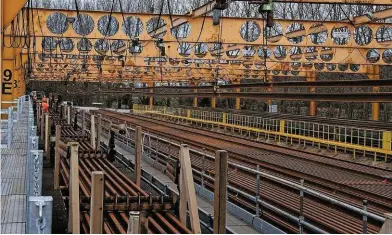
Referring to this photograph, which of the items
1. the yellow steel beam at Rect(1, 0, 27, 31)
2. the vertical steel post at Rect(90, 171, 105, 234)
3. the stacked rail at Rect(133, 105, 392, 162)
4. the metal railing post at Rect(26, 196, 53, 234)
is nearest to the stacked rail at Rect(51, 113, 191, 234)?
the vertical steel post at Rect(90, 171, 105, 234)

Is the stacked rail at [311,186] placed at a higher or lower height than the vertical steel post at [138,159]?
lower

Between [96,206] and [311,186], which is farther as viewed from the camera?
[311,186]

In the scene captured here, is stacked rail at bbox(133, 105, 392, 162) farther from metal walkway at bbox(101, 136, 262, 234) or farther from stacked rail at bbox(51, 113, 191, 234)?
stacked rail at bbox(51, 113, 191, 234)

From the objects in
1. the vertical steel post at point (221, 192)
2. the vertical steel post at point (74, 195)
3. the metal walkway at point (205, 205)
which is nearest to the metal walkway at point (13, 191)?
the vertical steel post at point (74, 195)

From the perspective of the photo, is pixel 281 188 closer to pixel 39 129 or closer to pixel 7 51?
pixel 39 129

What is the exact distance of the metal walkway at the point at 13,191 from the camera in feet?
13.5

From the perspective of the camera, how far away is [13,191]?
5285 mm

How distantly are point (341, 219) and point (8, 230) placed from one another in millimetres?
5891

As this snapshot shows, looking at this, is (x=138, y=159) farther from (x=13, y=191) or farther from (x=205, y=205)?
(x=13, y=191)

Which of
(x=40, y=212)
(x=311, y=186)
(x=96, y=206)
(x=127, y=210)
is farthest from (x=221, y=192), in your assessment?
(x=311, y=186)

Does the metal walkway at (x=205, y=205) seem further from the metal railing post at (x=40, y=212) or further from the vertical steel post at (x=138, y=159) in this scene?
the metal railing post at (x=40, y=212)

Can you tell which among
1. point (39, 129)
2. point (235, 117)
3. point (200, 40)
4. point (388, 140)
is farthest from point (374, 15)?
point (235, 117)

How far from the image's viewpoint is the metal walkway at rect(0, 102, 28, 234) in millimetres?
4125

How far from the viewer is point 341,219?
8.63m
